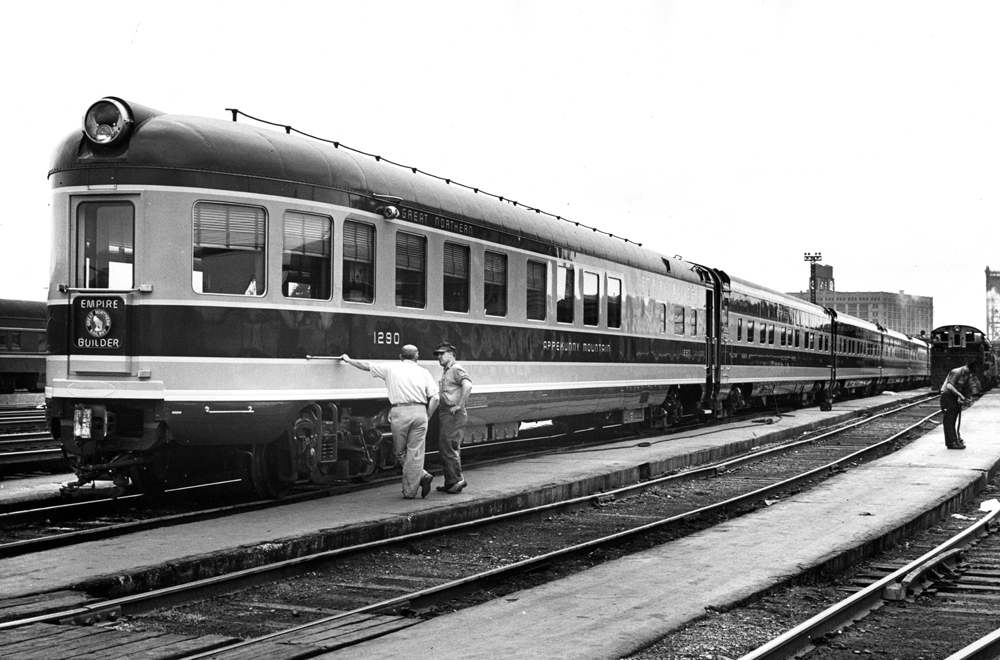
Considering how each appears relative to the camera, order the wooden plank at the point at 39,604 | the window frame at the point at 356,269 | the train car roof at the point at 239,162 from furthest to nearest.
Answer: the window frame at the point at 356,269 → the train car roof at the point at 239,162 → the wooden plank at the point at 39,604

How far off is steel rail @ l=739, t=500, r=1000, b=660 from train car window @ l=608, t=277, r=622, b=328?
9064 mm

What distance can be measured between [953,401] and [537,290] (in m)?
7.52

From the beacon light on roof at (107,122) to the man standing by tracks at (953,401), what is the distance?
13.5 metres

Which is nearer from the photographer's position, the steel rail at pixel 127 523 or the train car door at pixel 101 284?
the steel rail at pixel 127 523

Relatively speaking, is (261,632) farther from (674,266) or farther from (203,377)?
(674,266)

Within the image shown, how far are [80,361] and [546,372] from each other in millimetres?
7171

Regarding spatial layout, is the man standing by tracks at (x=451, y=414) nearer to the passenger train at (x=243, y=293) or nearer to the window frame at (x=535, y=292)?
A: the passenger train at (x=243, y=293)

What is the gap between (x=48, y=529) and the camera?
959cm

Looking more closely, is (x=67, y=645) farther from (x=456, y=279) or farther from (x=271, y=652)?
(x=456, y=279)

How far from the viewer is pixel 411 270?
476 inches

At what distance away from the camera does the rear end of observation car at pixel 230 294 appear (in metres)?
9.80

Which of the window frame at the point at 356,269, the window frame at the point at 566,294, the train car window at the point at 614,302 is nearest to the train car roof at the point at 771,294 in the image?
the train car window at the point at 614,302

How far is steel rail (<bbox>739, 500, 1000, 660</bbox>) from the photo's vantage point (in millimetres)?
5875

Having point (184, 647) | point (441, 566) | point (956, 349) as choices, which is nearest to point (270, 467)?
point (441, 566)
